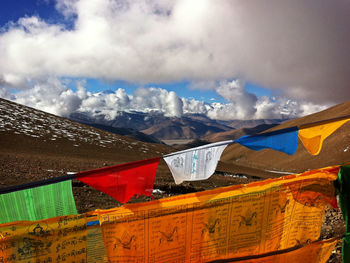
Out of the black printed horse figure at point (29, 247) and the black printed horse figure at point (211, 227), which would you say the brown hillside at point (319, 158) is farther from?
the black printed horse figure at point (29, 247)

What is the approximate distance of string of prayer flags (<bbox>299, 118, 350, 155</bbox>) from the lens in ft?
13.9

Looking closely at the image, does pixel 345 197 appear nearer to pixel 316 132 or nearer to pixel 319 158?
pixel 316 132

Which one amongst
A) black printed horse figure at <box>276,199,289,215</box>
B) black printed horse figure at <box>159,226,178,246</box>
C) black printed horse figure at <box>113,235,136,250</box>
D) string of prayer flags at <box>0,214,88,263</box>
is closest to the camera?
string of prayer flags at <box>0,214,88,263</box>

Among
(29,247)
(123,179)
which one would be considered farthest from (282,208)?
(29,247)

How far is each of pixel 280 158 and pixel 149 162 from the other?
89884 mm

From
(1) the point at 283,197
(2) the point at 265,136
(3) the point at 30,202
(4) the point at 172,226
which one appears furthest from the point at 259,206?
(3) the point at 30,202

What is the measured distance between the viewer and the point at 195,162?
14.4 ft

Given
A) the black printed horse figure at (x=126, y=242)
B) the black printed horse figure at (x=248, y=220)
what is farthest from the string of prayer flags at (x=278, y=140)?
the black printed horse figure at (x=126, y=242)

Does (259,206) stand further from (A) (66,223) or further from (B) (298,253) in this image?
(A) (66,223)

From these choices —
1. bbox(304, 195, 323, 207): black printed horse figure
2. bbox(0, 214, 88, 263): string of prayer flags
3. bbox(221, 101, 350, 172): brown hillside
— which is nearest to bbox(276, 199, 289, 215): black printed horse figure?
bbox(304, 195, 323, 207): black printed horse figure

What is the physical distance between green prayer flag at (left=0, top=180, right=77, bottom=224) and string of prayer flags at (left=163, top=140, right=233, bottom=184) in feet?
5.72

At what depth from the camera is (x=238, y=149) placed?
11056 cm

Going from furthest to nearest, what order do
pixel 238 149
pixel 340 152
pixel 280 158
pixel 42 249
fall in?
pixel 238 149, pixel 280 158, pixel 340 152, pixel 42 249

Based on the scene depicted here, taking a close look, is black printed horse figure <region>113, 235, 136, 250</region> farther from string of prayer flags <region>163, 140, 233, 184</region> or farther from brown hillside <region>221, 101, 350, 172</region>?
brown hillside <region>221, 101, 350, 172</region>
